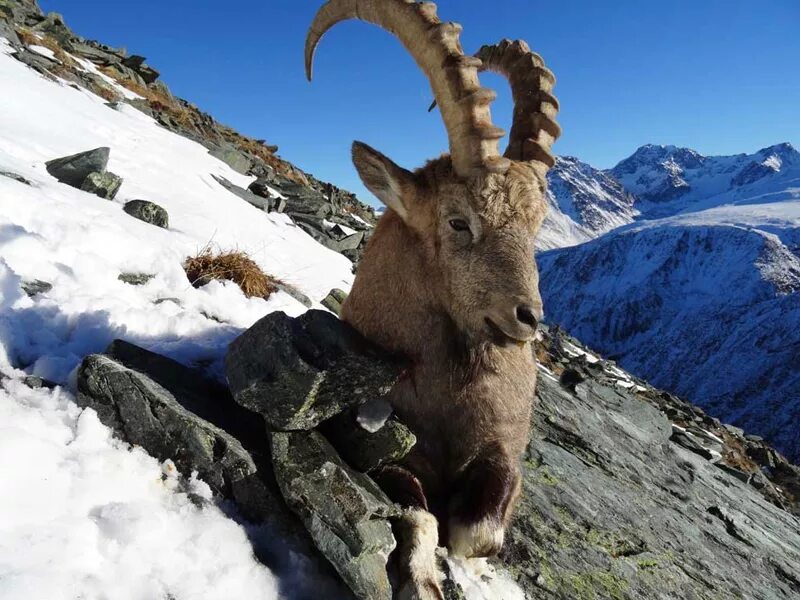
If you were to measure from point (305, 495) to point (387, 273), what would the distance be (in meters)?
1.96

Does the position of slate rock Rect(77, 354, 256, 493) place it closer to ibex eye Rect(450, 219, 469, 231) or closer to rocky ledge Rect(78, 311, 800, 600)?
rocky ledge Rect(78, 311, 800, 600)

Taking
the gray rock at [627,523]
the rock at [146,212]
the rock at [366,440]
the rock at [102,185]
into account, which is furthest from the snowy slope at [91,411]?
the gray rock at [627,523]

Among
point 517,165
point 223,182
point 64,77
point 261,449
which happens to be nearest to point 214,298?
point 261,449

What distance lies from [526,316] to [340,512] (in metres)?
1.70

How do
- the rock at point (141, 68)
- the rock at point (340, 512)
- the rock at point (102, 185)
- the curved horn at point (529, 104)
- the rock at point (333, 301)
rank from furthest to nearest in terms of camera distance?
the rock at point (141, 68), the rock at point (333, 301), the rock at point (102, 185), the curved horn at point (529, 104), the rock at point (340, 512)

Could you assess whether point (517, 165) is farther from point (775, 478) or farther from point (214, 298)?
point (775, 478)

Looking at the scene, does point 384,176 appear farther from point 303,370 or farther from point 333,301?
point 333,301

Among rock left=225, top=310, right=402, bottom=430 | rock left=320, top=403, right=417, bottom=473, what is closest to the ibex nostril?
rock left=225, top=310, right=402, bottom=430

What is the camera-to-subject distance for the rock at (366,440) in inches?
138

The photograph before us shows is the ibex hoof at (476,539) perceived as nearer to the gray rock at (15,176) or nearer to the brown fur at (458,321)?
the brown fur at (458,321)

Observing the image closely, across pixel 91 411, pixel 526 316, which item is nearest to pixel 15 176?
pixel 91 411

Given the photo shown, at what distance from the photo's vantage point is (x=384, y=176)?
4273mm

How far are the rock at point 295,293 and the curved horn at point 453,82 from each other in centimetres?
398

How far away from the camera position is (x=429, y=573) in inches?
125
